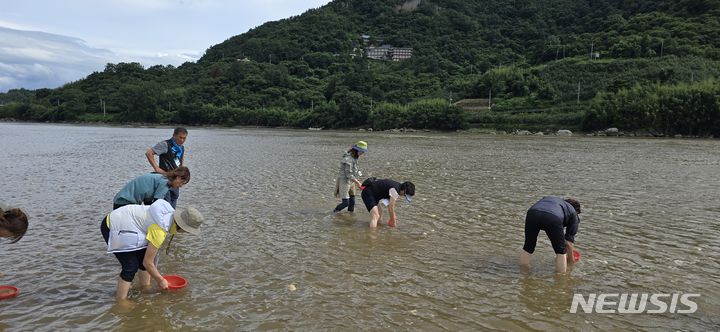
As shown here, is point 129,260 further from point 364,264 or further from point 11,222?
point 364,264

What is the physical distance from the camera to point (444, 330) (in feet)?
16.3

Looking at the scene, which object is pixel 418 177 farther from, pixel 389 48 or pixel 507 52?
pixel 389 48

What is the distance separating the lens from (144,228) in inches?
205

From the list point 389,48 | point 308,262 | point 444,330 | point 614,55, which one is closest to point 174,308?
point 308,262

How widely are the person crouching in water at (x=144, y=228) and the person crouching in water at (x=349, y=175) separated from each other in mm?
5494

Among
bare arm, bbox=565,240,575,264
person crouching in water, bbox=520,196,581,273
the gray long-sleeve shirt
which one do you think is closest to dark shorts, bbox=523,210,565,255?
person crouching in water, bbox=520,196,581,273

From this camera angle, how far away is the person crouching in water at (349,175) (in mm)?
10406

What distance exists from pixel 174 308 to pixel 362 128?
9303cm

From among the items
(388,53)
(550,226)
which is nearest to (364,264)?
(550,226)

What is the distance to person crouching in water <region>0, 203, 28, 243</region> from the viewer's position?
15.0ft

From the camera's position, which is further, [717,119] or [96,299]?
[717,119]

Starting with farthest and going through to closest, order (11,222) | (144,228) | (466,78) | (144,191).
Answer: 1. (466,78)
2. (144,191)
3. (144,228)
4. (11,222)

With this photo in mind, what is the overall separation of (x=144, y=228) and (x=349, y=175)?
5.80 meters

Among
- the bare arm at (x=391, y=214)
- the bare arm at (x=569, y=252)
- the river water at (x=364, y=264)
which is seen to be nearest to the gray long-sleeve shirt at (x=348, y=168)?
the river water at (x=364, y=264)
